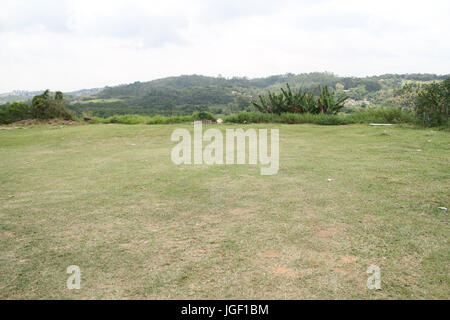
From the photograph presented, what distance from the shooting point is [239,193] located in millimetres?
3559

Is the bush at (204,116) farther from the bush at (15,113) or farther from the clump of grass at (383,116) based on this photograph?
the bush at (15,113)

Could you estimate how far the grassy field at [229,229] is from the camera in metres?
1.79

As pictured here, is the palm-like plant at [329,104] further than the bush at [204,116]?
No

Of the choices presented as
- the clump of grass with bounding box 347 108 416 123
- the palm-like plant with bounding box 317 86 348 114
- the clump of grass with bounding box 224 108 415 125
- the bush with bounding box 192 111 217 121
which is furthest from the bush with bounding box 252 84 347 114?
the bush with bounding box 192 111 217 121

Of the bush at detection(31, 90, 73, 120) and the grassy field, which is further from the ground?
the bush at detection(31, 90, 73, 120)

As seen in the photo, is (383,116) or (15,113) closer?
(383,116)

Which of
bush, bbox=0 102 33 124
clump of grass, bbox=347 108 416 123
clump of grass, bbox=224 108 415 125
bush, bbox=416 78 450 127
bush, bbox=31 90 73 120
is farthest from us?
bush, bbox=31 90 73 120

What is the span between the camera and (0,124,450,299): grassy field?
1.79 meters

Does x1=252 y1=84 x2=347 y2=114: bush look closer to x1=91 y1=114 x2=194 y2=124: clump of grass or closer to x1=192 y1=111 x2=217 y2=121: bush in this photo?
x1=192 y1=111 x2=217 y2=121: bush

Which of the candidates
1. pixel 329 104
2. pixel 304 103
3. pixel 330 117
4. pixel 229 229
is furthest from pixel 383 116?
pixel 229 229

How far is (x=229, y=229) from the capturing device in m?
2.56

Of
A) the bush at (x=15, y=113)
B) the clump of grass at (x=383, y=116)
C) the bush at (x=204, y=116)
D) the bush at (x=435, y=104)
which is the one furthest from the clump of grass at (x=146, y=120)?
the bush at (x=435, y=104)

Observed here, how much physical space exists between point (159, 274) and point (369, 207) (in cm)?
214

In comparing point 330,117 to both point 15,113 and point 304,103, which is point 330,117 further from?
point 15,113
